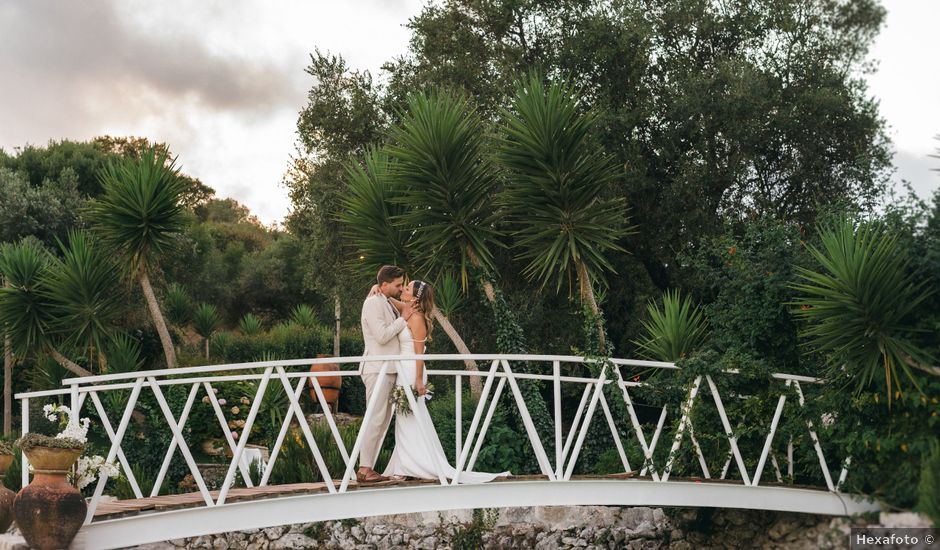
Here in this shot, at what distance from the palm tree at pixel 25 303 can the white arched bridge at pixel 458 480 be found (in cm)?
705

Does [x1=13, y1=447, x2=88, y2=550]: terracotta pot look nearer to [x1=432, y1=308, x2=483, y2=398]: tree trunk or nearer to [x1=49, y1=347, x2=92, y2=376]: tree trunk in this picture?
[x1=432, y1=308, x2=483, y2=398]: tree trunk

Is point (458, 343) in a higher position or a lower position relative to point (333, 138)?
lower

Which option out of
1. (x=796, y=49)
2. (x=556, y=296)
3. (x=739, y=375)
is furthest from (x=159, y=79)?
(x=739, y=375)

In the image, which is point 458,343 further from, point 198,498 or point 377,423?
point 198,498

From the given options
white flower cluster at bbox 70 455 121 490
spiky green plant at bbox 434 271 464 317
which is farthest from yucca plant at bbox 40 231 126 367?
white flower cluster at bbox 70 455 121 490

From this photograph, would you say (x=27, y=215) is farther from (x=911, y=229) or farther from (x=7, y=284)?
(x=911, y=229)

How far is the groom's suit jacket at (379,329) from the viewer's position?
9086 mm

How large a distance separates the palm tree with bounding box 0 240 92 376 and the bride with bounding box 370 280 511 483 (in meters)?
8.40

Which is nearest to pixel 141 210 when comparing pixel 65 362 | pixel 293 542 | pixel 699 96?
pixel 65 362

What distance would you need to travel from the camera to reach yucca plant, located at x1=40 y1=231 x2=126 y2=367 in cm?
1535

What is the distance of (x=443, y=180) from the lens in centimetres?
1325

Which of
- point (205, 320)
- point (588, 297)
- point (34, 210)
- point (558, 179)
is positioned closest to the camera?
point (558, 179)

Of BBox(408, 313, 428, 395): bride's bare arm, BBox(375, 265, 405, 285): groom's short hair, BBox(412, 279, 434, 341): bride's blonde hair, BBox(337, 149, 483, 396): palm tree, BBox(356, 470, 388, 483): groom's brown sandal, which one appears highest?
BBox(337, 149, 483, 396): palm tree

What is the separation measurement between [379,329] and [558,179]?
15.2 ft
